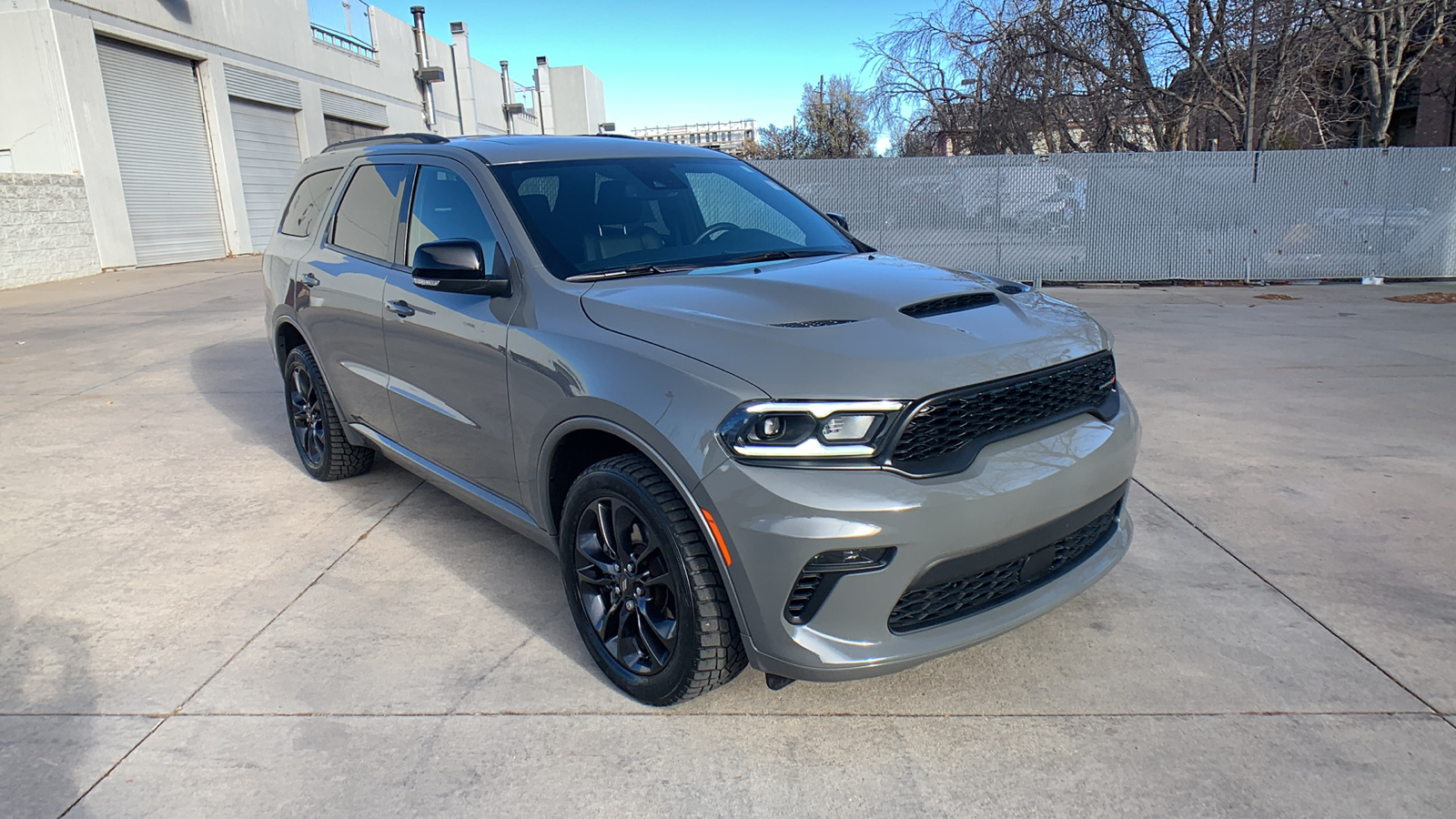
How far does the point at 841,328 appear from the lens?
8.73ft

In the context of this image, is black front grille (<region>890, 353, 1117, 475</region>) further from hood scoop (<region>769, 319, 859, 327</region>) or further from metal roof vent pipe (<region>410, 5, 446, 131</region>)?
metal roof vent pipe (<region>410, 5, 446, 131</region>)

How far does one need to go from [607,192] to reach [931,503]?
1.95m

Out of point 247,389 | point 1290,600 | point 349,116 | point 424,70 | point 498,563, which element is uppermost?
point 424,70

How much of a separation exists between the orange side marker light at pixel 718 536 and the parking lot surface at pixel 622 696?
621 mm

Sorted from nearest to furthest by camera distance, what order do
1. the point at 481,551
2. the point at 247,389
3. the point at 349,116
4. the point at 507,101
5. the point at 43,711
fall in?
the point at 43,711 → the point at 481,551 → the point at 247,389 → the point at 349,116 → the point at 507,101

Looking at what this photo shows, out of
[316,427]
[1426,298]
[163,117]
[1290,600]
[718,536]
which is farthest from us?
[163,117]

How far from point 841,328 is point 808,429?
0.39 metres

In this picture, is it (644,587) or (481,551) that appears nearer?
(644,587)

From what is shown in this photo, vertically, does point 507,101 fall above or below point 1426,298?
above

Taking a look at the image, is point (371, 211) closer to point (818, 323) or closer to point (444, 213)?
point (444, 213)

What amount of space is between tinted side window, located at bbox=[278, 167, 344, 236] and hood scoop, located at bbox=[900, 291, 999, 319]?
3.31 m

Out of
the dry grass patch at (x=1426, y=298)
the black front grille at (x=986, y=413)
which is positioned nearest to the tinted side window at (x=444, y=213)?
the black front grille at (x=986, y=413)

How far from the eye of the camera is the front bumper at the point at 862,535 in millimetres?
2342

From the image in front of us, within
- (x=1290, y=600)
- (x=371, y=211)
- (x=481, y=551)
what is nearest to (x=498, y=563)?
(x=481, y=551)
